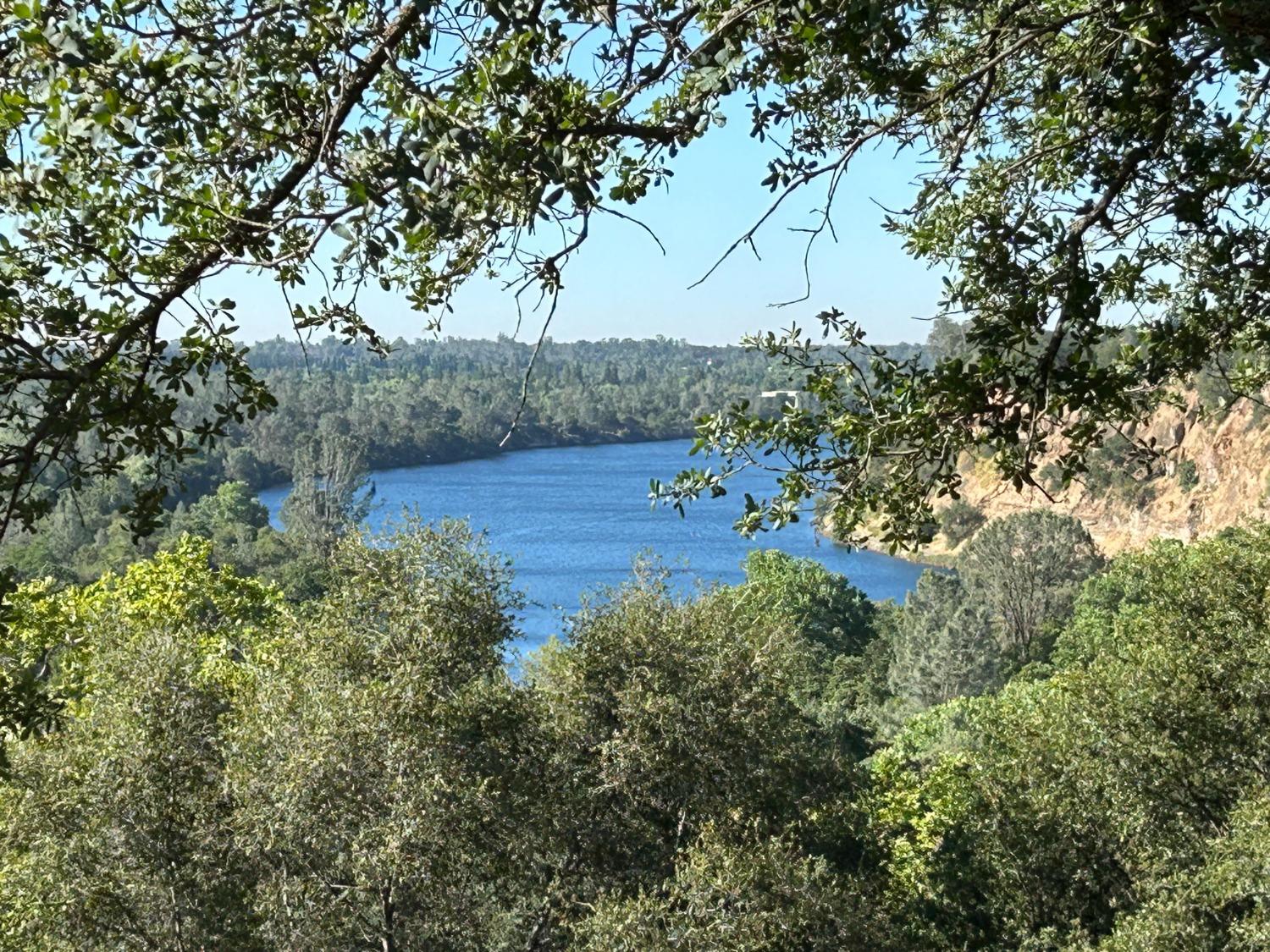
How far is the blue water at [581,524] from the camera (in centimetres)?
5231

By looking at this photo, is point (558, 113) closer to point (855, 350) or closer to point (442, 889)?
point (855, 350)

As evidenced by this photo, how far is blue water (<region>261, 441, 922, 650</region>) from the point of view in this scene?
52.3 metres

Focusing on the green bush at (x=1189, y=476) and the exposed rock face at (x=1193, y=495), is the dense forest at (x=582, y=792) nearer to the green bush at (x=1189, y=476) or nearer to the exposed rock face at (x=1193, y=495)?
the exposed rock face at (x=1193, y=495)

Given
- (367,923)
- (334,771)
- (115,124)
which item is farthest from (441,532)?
Result: (115,124)

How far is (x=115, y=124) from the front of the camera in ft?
7.32

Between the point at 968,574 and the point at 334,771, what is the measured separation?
3471cm

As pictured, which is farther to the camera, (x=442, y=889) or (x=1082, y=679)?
(x=1082, y=679)

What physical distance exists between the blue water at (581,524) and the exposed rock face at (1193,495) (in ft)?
29.0

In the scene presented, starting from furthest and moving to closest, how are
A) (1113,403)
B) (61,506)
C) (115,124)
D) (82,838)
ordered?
→ (61,506) → (82,838) → (1113,403) → (115,124)

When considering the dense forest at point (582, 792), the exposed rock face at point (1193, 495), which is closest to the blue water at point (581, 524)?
the exposed rock face at point (1193, 495)

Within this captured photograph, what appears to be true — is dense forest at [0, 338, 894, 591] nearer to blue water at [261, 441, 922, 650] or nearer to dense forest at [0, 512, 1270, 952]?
blue water at [261, 441, 922, 650]

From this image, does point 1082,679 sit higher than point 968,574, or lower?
higher

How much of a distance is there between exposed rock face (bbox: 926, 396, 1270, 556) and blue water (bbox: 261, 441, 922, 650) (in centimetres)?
885

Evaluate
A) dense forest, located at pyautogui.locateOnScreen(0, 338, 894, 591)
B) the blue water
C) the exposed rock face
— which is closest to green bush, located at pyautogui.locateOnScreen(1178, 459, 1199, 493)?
the exposed rock face
